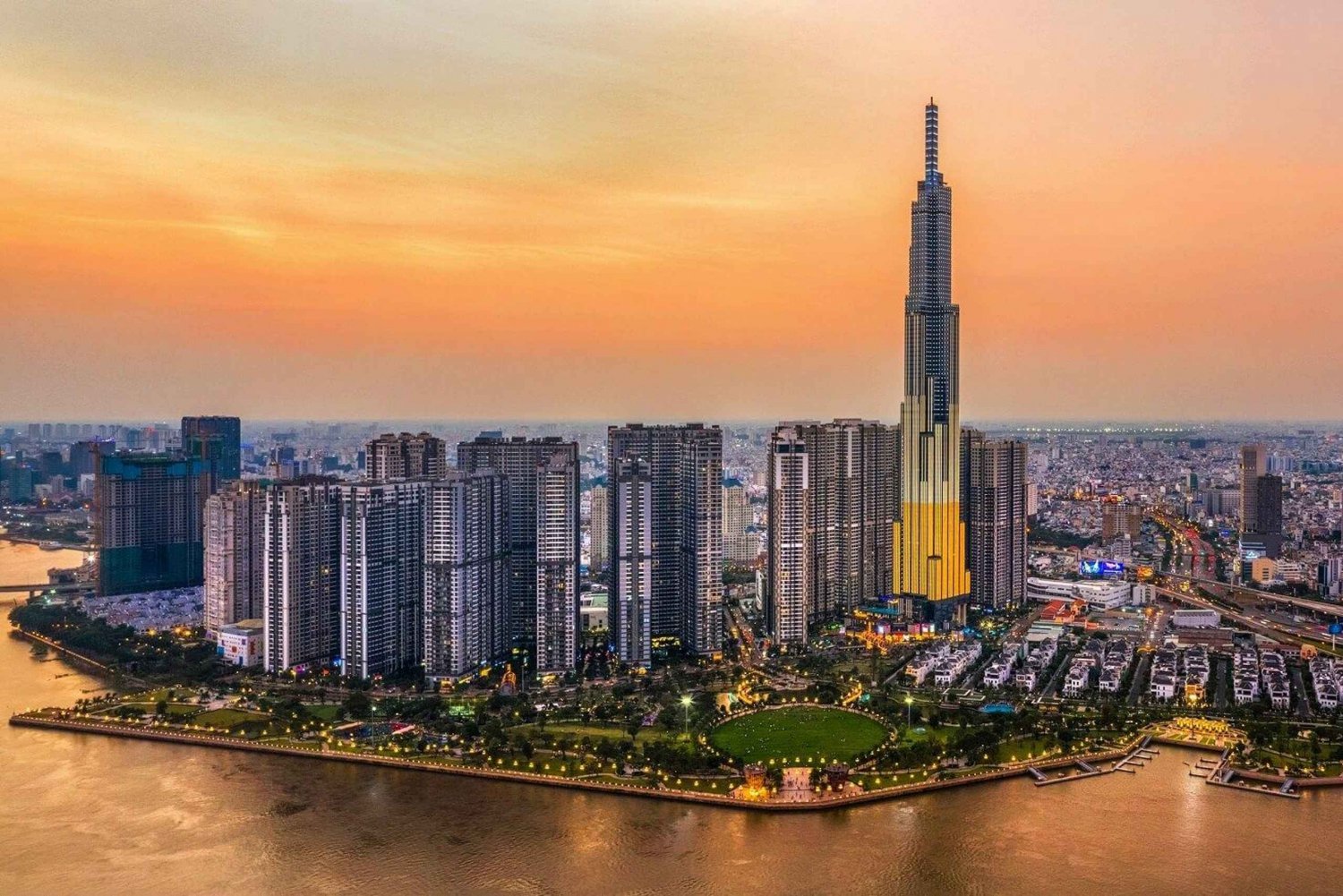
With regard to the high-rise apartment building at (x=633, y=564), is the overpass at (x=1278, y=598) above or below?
below

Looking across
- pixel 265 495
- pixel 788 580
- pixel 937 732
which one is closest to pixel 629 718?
pixel 937 732

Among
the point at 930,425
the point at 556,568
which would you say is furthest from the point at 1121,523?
the point at 556,568

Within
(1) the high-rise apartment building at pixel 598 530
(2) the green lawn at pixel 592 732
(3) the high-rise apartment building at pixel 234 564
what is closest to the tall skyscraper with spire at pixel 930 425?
(1) the high-rise apartment building at pixel 598 530

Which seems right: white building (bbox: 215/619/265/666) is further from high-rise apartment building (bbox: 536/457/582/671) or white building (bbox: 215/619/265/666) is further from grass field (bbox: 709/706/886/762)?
grass field (bbox: 709/706/886/762)

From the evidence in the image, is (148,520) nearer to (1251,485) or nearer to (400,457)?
(400,457)

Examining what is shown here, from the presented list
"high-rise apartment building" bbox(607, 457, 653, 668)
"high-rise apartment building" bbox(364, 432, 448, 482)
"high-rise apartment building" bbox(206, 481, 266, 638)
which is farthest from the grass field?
"high-rise apartment building" bbox(206, 481, 266, 638)

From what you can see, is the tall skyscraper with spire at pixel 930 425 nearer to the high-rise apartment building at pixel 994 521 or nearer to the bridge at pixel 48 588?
the high-rise apartment building at pixel 994 521

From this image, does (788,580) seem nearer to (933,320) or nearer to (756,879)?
(933,320)
